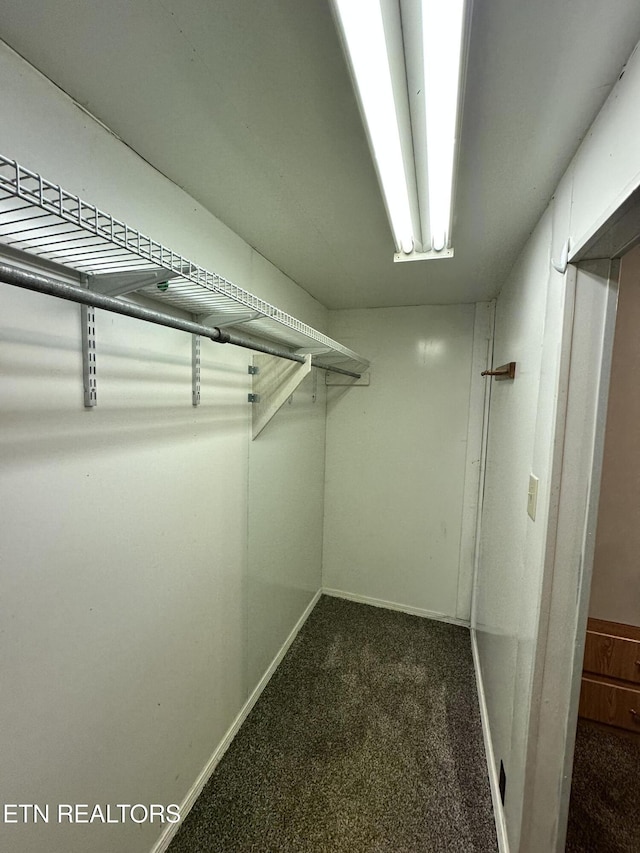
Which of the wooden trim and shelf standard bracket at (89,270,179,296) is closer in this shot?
shelf standard bracket at (89,270,179,296)

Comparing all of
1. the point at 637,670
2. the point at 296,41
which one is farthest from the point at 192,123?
the point at 637,670

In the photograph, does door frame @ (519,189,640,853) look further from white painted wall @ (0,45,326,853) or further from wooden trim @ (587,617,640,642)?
white painted wall @ (0,45,326,853)

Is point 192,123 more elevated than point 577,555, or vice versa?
point 192,123

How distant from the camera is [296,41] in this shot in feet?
2.31

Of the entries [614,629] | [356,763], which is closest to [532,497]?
[614,629]

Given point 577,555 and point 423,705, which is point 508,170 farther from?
point 423,705

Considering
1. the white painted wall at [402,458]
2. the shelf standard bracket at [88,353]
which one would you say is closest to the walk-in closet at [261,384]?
the shelf standard bracket at [88,353]

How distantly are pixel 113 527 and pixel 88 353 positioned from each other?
0.52m

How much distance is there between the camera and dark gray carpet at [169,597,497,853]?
1.32 metres

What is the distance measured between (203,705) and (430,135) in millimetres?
2177

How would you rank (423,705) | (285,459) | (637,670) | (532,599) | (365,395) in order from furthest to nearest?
(365,395) → (285,459) → (423,705) → (637,670) → (532,599)

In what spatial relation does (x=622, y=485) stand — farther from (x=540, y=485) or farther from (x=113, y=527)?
(x=113, y=527)

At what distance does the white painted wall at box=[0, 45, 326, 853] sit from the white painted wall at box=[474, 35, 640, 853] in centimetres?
122

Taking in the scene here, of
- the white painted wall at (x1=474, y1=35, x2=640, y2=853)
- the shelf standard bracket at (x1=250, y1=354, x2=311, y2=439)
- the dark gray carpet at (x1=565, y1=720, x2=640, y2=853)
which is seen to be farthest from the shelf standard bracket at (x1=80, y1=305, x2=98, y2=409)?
the dark gray carpet at (x1=565, y1=720, x2=640, y2=853)
